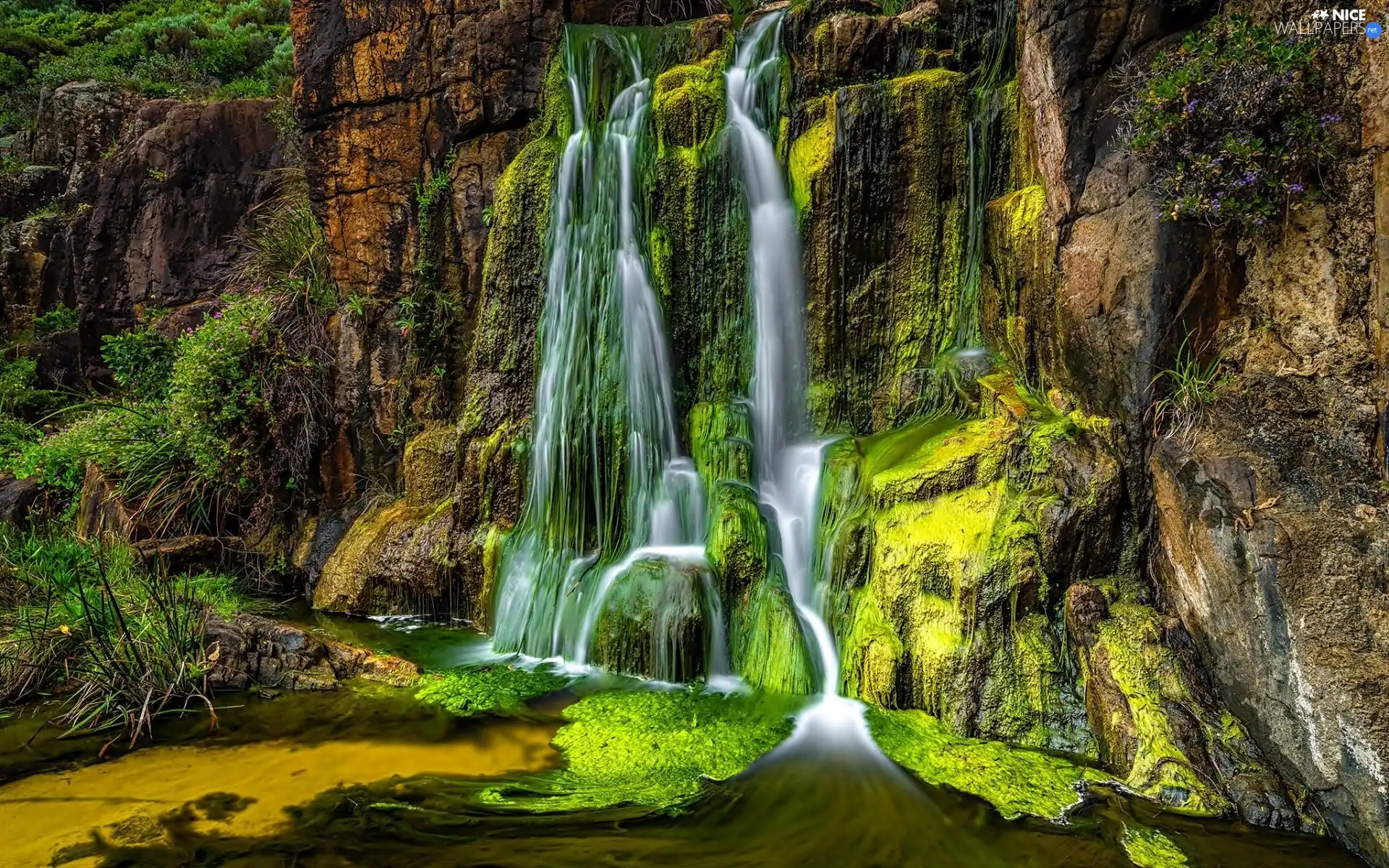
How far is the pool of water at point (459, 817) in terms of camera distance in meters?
3.30

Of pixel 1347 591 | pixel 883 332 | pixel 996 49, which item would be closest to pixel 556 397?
pixel 883 332

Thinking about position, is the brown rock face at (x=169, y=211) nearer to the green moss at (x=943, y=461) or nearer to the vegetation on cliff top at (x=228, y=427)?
the vegetation on cliff top at (x=228, y=427)

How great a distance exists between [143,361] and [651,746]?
30.8 feet

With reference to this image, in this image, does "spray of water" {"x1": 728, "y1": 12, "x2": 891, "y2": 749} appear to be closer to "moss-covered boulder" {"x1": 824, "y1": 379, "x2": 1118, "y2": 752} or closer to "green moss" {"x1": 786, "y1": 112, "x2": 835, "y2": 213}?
"green moss" {"x1": 786, "y1": 112, "x2": 835, "y2": 213}

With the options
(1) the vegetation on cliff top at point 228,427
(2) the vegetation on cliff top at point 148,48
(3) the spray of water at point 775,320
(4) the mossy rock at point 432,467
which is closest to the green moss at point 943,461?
(3) the spray of water at point 775,320

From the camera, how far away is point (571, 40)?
26.8ft

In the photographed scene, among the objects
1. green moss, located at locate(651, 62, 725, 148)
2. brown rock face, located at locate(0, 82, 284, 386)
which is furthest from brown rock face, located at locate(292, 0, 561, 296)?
brown rock face, located at locate(0, 82, 284, 386)

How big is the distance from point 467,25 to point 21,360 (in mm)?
9148

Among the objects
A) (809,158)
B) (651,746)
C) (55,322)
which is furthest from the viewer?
(55,322)

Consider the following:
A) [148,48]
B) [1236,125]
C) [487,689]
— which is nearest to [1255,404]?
[1236,125]

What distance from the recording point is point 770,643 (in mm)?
5262

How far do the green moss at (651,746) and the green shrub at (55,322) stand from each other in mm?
12193

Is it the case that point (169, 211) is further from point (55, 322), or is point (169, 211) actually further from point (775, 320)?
point (775, 320)

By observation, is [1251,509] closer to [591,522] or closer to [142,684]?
[591,522]
